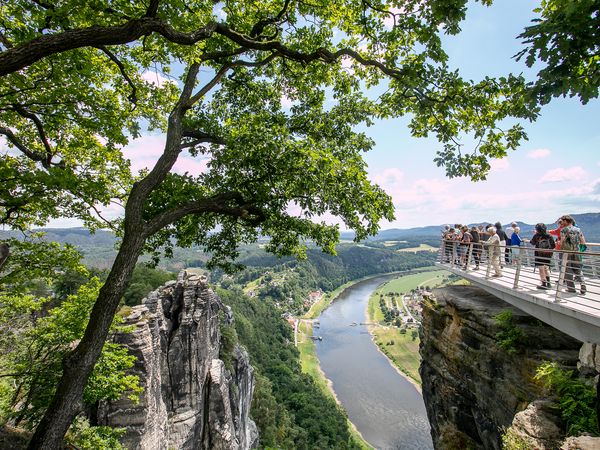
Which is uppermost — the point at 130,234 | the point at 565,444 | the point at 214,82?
the point at 214,82

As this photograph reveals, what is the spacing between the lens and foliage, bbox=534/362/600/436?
5704mm

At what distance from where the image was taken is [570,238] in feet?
27.4

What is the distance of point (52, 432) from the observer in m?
4.05

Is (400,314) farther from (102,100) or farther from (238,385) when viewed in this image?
(102,100)

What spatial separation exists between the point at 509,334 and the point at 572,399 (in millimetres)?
2842

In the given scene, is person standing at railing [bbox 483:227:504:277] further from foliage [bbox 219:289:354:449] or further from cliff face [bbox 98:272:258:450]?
foliage [bbox 219:289:354:449]

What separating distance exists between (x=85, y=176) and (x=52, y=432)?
19.8ft

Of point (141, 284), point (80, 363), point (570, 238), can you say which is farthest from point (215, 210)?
point (141, 284)

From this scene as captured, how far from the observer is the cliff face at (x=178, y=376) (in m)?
14.1

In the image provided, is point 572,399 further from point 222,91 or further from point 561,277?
point 222,91

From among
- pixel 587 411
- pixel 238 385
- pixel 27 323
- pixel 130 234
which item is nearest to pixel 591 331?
pixel 587 411

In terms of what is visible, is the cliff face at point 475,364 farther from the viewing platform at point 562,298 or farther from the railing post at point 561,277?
the railing post at point 561,277

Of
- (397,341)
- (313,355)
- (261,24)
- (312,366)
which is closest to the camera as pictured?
(261,24)

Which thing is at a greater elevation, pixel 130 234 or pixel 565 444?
pixel 130 234
